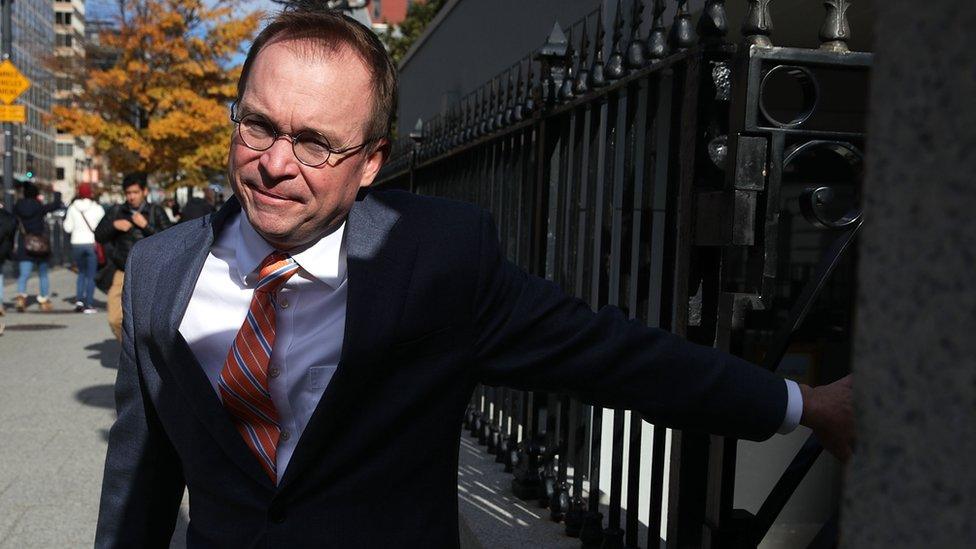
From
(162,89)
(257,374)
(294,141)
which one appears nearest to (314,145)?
(294,141)

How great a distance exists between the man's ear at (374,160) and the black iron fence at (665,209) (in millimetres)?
837

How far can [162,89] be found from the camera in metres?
27.3

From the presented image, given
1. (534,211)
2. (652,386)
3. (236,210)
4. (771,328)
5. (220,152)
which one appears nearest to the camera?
(652,386)

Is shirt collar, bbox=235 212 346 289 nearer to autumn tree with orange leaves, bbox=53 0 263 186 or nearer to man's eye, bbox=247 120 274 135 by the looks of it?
man's eye, bbox=247 120 274 135

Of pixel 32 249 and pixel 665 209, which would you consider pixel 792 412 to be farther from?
pixel 32 249

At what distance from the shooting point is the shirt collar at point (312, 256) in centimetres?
205

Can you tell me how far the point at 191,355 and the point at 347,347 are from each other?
1.14 feet

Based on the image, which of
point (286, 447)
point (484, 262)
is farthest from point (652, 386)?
point (286, 447)

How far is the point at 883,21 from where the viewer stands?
0.73 m

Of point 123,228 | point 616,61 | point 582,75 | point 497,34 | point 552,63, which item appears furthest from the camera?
point 497,34

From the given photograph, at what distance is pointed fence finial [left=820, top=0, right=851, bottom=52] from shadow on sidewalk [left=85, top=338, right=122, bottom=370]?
8.48m

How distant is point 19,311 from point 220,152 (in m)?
14.1

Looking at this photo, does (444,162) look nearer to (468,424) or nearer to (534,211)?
(468,424)

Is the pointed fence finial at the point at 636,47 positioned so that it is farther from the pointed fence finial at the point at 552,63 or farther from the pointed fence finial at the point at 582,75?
the pointed fence finial at the point at 552,63
